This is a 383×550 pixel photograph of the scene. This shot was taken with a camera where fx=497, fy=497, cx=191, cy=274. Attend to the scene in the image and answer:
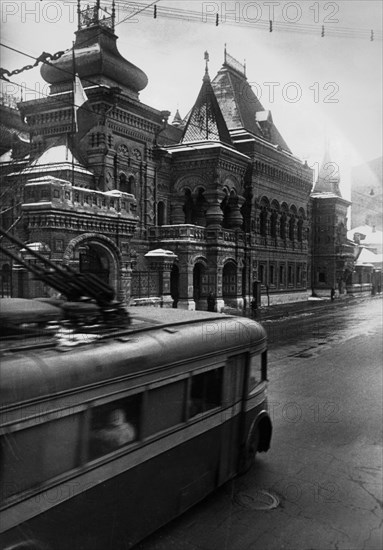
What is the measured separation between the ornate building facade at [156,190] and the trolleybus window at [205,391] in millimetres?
1123

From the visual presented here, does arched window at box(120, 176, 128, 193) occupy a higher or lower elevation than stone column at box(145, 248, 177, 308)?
higher

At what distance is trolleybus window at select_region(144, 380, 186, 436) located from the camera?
107 inches

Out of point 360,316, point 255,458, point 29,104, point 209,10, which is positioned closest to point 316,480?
point 255,458

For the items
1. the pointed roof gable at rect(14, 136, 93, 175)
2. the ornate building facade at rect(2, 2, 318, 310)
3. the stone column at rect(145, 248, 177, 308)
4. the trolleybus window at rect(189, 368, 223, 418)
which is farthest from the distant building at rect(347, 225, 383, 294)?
the trolleybus window at rect(189, 368, 223, 418)

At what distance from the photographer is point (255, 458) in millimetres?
4547

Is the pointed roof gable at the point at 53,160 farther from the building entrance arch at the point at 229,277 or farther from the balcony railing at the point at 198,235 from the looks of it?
the building entrance arch at the point at 229,277

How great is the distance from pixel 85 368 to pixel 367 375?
6803 mm

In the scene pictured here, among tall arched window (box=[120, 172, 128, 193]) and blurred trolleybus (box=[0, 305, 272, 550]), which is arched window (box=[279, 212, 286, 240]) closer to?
tall arched window (box=[120, 172, 128, 193])

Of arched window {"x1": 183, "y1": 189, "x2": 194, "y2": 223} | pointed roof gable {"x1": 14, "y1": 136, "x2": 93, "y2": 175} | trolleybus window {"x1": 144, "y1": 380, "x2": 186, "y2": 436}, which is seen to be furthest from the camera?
arched window {"x1": 183, "y1": 189, "x2": 194, "y2": 223}

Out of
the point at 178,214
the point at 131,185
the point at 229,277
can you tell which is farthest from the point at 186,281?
the point at 131,185

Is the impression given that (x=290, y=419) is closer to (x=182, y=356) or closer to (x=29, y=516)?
(x=182, y=356)

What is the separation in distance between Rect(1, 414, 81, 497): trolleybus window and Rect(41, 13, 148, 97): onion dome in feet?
6.70

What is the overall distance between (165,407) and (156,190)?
37.7ft

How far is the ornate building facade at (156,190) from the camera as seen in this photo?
12.3 feet
